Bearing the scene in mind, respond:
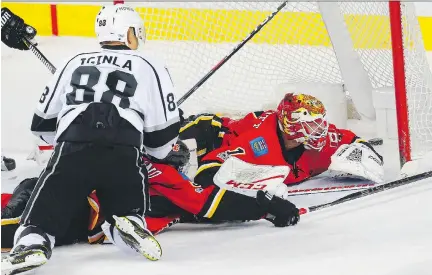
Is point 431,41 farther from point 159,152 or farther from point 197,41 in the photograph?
point 159,152

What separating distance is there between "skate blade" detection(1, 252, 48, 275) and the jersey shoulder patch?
106 centimetres

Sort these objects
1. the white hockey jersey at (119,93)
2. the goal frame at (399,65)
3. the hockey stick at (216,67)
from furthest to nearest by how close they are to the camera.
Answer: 1. the hockey stick at (216,67)
2. the goal frame at (399,65)
3. the white hockey jersey at (119,93)

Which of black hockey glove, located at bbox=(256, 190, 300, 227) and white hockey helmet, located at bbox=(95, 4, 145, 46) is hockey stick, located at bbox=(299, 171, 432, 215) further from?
white hockey helmet, located at bbox=(95, 4, 145, 46)

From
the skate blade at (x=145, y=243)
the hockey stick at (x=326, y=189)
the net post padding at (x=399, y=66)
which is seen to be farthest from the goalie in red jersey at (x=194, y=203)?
the net post padding at (x=399, y=66)

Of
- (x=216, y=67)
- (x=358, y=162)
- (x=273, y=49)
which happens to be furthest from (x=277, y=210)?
(x=273, y=49)

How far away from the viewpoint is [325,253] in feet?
7.47

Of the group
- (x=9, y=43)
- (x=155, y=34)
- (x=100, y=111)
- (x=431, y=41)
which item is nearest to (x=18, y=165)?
(x=9, y=43)

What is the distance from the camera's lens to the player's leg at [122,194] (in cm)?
225

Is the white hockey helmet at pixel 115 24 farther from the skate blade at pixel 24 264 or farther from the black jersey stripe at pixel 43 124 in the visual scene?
the skate blade at pixel 24 264

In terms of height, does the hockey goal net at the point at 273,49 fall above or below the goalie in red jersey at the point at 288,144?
above

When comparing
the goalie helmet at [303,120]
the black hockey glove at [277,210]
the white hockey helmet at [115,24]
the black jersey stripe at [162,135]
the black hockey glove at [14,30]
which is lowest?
the black hockey glove at [277,210]

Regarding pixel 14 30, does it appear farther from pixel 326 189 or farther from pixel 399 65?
pixel 399 65

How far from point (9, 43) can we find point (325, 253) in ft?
5.54

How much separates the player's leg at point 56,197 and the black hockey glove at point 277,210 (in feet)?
1.77
